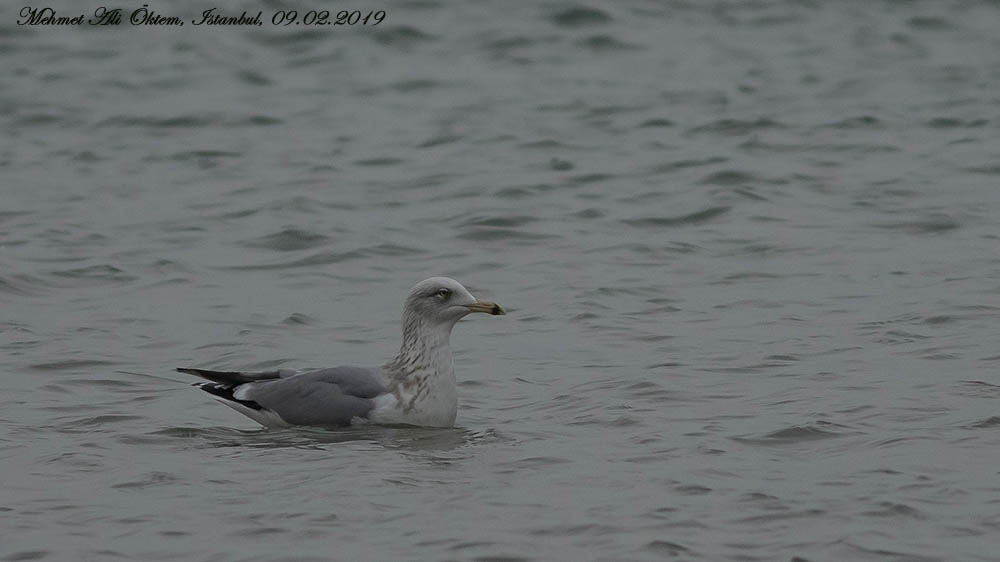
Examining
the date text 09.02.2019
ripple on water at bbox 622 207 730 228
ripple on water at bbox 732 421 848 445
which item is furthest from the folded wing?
the date text 09.02.2019

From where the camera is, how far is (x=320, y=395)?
9977mm

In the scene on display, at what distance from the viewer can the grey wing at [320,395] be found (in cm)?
994

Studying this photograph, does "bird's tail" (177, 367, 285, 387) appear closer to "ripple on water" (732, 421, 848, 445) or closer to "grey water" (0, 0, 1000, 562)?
"grey water" (0, 0, 1000, 562)

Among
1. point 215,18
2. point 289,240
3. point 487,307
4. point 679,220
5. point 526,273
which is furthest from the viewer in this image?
point 215,18

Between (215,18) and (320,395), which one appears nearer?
(320,395)

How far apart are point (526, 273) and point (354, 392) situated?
4.02m

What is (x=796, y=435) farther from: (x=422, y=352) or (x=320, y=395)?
(x=320, y=395)

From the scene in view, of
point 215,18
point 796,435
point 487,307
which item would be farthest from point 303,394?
point 215,18

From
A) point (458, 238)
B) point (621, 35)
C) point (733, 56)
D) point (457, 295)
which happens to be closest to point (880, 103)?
point (733, 56)

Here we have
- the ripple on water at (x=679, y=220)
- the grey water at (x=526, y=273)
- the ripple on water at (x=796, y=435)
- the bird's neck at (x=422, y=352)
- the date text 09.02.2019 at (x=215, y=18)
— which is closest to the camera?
the grey water at (x=526, y=273)

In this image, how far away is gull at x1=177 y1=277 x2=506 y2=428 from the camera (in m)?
9.95

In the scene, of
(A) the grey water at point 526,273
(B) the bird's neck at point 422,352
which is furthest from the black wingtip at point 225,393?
(B) the bird's neck at point 422,352

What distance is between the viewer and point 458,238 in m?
15.1

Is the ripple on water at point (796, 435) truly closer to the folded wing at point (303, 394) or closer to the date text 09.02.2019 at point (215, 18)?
the folded wing at point (303, 394)
